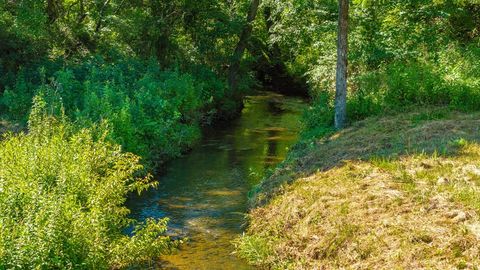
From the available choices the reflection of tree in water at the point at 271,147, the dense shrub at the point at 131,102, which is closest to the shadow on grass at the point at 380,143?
the reflection of tree in water at the point at 271,147

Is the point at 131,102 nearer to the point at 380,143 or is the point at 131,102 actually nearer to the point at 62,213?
the point at 380,143

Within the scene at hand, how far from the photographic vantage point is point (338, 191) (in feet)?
28.7

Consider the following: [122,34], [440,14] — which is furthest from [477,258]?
[122,34]

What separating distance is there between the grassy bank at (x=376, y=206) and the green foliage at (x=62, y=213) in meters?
1.95

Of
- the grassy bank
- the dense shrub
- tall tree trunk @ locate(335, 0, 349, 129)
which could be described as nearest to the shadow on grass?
the grassy bank

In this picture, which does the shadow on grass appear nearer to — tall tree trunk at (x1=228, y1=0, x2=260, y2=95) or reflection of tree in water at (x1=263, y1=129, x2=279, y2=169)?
reflection of tree in water at (x1=263, y1=129, x2=279, y2=169)

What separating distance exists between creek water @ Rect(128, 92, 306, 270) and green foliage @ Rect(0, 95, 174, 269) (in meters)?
0.93

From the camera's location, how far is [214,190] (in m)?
12.4

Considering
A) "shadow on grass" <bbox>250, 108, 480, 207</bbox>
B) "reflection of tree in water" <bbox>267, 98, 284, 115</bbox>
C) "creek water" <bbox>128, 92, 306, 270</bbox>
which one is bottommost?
"creek water" <bbox>128, 92, 306, 270</bbox>

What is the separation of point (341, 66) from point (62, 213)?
926 centimetres

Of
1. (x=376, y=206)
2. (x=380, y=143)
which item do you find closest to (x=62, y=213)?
(x=376, y=206)

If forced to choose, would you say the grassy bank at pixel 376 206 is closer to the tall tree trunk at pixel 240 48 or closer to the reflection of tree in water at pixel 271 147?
the reflection of tree in water at pixel 271 147

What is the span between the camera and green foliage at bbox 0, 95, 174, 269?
18.6 feet

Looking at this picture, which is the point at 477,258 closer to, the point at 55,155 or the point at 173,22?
the point at 55,155
